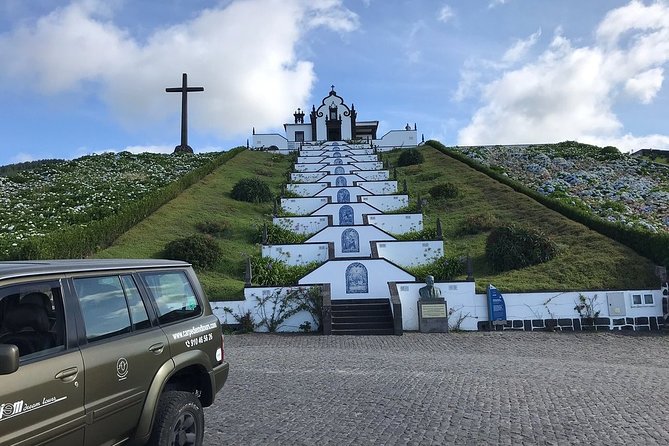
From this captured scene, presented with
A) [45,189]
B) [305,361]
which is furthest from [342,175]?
[305,361]

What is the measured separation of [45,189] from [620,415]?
119 ft

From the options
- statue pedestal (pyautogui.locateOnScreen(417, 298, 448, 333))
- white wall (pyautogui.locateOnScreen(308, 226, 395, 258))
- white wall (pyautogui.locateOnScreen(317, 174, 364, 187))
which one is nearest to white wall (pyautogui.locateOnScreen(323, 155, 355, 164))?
white wall (pyautogui.locateOnScreen(317, 174, 364, 187))

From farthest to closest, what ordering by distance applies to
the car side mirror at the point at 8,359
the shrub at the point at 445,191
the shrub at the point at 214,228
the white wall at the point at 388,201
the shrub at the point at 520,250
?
the shrub at the point at 445,191 < the white wall at the point at 388,201 < the shrub at the point at 214,228 < the shrub at the point at 520,250 < the car side mirror at the point at 8,359

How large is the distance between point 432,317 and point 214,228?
43.6 ft

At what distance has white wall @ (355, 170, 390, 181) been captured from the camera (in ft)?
130

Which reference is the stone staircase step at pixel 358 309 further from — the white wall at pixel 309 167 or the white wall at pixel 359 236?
the white wall at pixel 309 167

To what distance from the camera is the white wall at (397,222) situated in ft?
86.8

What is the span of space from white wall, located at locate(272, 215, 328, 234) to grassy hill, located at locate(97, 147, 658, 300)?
1468mm

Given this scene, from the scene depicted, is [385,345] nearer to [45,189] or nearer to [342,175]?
[342,175]

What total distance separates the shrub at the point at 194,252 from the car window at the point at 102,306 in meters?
16.2

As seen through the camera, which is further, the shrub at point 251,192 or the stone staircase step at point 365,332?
the shrub at point 251,192

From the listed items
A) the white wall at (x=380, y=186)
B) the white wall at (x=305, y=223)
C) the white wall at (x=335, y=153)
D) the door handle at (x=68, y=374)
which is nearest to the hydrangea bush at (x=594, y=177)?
the white wall at (x=380, y=186)

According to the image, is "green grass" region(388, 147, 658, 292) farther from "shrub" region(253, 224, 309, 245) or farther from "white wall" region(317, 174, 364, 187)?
"shrub" region(253, 224, 309, 245)

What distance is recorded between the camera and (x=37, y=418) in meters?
2.96
